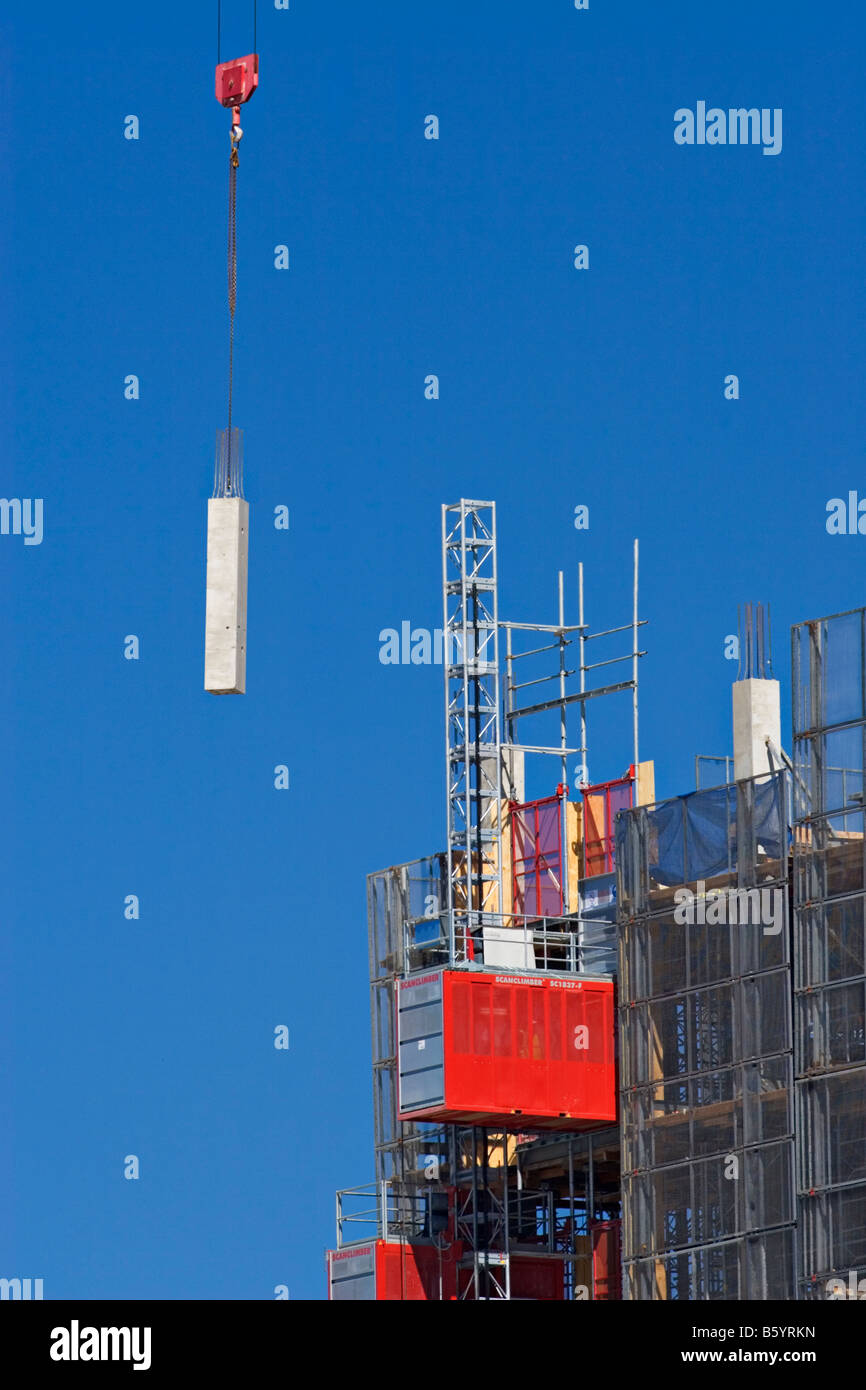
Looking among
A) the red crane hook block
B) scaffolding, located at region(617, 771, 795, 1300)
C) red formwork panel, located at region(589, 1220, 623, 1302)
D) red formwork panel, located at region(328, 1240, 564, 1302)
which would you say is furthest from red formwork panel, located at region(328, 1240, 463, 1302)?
the red crane hook block

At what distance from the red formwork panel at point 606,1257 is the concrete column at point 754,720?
15086mm

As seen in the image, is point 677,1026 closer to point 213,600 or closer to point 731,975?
point 731,975

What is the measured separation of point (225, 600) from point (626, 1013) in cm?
3560

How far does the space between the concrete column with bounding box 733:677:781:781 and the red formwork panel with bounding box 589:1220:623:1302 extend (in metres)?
15.1

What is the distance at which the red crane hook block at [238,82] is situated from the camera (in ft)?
259

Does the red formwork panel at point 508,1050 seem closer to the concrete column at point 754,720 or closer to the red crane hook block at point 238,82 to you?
the concrete column at point 754,720

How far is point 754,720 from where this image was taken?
327ft

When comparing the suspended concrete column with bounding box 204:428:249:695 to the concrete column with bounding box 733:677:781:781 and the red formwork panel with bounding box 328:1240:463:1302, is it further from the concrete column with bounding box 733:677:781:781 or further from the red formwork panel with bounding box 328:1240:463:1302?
the red formwork panel with bounding box 328:1240:463:1302

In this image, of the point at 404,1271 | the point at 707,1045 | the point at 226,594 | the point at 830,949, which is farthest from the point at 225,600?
the point at 404,1271

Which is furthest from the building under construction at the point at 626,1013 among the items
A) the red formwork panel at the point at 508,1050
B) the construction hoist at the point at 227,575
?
the construction hoist at the point at 227,575

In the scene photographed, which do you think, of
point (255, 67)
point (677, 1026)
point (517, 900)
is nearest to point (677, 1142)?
point (677, 1026)

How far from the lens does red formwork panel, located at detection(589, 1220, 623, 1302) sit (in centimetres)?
10144
